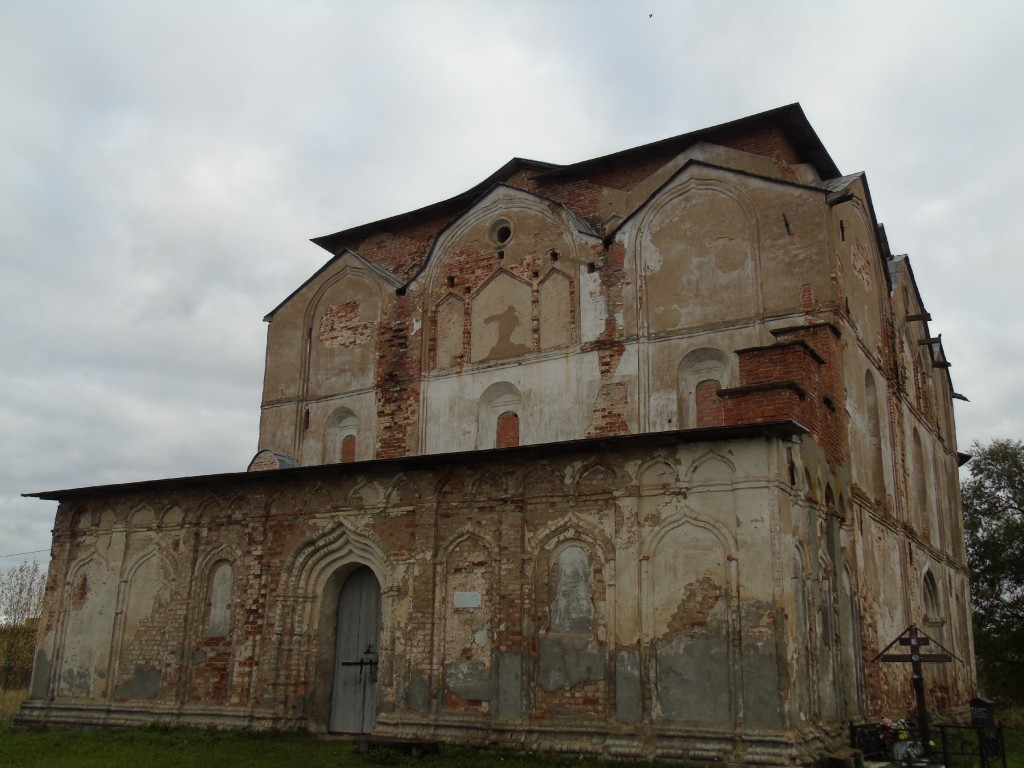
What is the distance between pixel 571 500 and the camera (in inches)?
497

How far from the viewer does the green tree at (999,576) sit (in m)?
29.7

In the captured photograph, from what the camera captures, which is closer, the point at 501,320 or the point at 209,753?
the point at 209,753

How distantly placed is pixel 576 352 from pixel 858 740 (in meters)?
7.67

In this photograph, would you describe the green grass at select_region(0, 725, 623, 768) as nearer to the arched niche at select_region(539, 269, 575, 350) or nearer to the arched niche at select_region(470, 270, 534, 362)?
the arched niche at select_region(470, 270, 534, 362)

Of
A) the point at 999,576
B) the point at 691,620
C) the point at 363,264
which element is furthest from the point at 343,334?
the point at 999,576

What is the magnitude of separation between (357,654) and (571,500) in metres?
4.44

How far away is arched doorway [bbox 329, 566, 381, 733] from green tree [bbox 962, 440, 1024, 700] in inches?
920

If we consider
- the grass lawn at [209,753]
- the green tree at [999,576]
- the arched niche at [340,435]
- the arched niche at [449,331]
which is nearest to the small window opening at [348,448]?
the arched niche at [340,435]

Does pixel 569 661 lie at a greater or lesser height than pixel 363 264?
lesser

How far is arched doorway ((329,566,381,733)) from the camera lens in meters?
14.1

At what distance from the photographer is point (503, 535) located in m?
13.0

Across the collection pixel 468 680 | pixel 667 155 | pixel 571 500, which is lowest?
pixel 468 680

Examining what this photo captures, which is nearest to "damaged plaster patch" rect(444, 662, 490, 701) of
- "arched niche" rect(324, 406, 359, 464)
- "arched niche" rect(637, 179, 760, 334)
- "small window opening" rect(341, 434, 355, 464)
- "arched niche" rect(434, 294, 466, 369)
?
"arched niche" rect(637, 179, 760, 334)

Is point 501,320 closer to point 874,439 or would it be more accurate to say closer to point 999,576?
point 874,439
